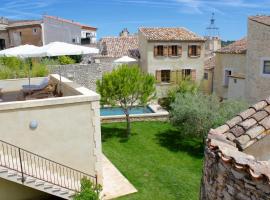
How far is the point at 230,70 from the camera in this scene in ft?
99.1

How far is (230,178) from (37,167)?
10.4m

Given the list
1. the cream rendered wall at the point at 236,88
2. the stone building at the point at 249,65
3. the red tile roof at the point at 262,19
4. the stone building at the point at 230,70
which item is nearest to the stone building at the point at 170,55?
the stone building at the point at 230,70

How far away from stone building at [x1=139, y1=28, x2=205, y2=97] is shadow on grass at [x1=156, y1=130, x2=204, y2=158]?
33.6ft

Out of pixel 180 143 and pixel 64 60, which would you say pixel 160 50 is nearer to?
pixel 64 60

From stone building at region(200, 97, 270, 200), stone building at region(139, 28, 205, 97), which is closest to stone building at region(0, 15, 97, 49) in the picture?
stone building at region(139, 28, 205, 97)

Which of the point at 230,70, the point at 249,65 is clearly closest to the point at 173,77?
the point at 230,70

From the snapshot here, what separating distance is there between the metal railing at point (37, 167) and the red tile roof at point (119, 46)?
88.0 feet

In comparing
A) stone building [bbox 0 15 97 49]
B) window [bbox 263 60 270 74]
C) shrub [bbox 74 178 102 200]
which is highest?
stone building [bbox 0 15 97 49]

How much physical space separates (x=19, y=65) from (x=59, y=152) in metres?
16.8

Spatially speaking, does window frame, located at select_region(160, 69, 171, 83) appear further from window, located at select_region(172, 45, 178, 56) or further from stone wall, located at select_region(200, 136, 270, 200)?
stone wall, located at select_region(200, 136, 270, 200)

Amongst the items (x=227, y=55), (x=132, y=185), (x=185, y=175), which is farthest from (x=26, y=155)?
(x=227, y=55)

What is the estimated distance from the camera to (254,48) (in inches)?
994

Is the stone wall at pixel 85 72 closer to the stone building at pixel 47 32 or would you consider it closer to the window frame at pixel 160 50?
the window frame at pixel 160 50

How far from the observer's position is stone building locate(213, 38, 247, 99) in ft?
92.1
